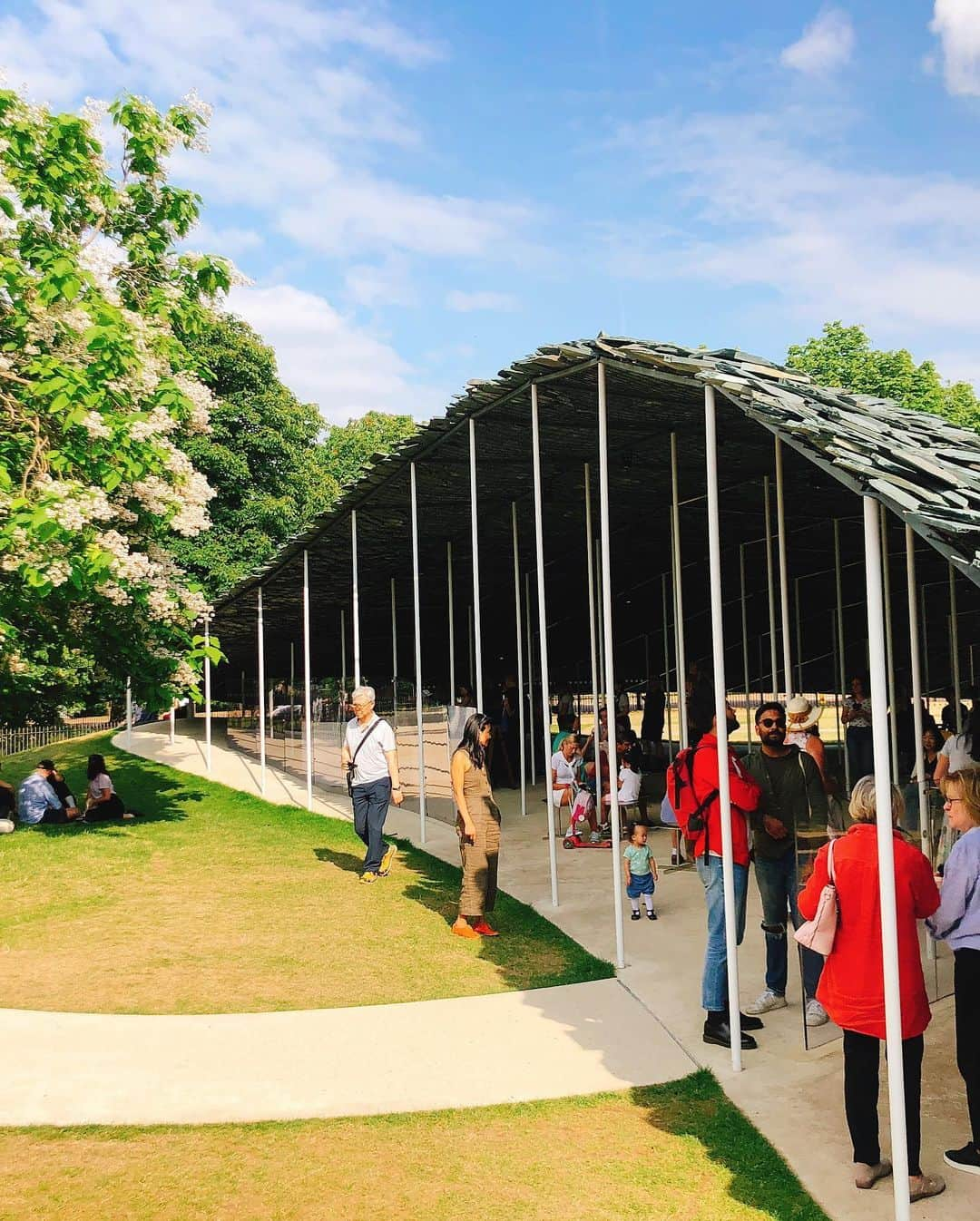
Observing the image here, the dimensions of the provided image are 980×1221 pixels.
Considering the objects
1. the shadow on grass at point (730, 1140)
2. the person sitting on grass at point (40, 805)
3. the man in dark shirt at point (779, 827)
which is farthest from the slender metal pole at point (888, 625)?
the person sitting on grass at point (40, 805)

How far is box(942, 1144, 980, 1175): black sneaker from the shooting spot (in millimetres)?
4207

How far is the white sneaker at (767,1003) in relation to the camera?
622 centimetres

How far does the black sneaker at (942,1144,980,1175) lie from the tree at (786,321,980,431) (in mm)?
35011

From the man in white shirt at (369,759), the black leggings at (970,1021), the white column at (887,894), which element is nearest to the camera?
the white column at (887,894)

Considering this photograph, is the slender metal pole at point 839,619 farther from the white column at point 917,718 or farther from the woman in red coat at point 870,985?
the woman in red coat at point 870,985

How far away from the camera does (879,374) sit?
38.1m

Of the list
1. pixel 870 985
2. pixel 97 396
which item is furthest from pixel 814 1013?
pixel 97 396

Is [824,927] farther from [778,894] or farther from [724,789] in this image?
[778,894]

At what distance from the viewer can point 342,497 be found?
12109 mm

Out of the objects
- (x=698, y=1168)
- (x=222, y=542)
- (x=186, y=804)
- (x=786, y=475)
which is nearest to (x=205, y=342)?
(x=222, y=542)

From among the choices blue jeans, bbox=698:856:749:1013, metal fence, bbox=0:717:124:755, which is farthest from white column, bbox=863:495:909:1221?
metal fence, bbox=0:717:124:755

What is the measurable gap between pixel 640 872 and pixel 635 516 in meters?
6.51

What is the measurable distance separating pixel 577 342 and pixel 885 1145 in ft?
15.9

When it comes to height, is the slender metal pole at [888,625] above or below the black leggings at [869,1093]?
above
